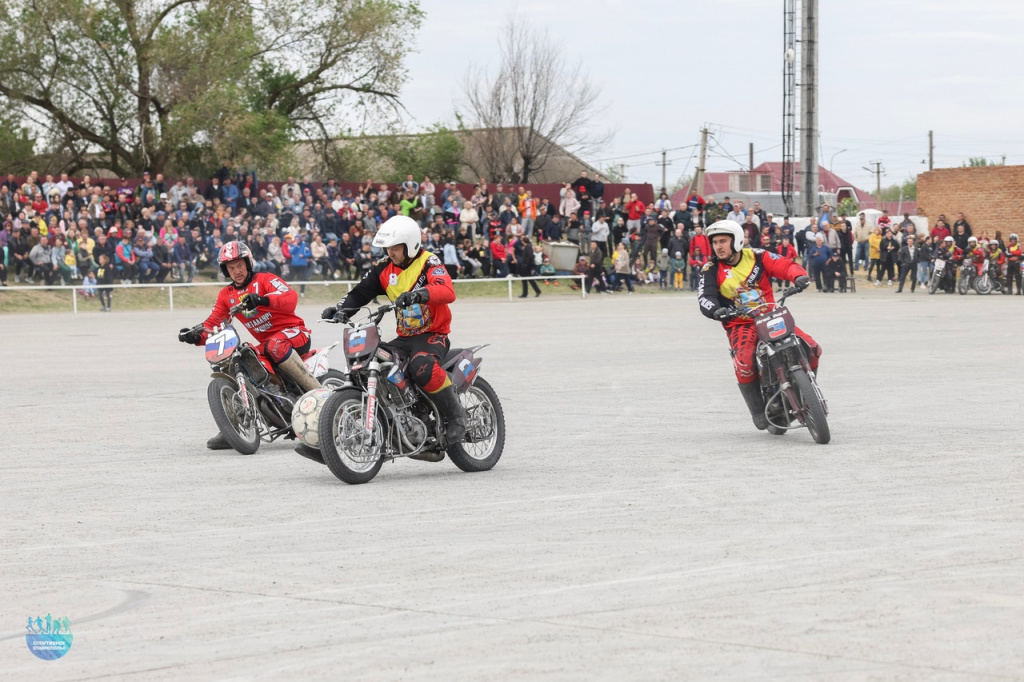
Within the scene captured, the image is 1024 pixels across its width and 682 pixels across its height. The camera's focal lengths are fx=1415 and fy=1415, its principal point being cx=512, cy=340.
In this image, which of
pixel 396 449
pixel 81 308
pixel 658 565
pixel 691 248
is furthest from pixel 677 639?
pixel 691 248

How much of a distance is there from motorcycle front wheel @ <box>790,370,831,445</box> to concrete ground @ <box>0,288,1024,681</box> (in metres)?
A: 0.15

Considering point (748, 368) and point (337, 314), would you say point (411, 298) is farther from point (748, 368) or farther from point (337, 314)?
point (748, 368)

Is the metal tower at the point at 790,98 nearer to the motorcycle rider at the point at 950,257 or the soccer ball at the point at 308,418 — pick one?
the motorcycle rider at the point at 950,257

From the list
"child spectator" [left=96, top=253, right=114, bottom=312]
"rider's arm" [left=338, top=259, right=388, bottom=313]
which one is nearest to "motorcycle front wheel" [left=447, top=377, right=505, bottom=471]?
"rider's arm" [left=338, top=259, right=388, bottom=313]

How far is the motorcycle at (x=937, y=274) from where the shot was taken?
130ft

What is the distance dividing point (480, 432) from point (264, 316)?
2709 millimetres

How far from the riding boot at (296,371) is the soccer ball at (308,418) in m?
2.15

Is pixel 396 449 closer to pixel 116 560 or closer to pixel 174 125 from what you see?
pixel 116 560

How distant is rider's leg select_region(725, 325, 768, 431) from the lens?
11.8 m

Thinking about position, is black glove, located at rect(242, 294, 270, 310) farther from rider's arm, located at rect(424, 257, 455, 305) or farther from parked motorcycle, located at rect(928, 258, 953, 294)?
parked motorcycle, located at rect(928, 258, 953, 294)

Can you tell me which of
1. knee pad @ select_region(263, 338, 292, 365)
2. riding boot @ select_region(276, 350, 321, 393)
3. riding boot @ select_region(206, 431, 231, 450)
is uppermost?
knee pad @ select_region(263, 338, 292, 365)

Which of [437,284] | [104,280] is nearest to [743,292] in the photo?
[437,284]

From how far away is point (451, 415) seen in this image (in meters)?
9.77

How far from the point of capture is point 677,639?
5.32 metres
